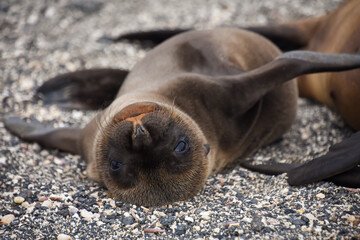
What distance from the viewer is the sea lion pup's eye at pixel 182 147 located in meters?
3.28

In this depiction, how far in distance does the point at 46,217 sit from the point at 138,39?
332 centimetres

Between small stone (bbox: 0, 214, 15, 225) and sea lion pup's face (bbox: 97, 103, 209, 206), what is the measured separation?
0.67 m

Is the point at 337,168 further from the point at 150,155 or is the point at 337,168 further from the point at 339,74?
the point at 339,74

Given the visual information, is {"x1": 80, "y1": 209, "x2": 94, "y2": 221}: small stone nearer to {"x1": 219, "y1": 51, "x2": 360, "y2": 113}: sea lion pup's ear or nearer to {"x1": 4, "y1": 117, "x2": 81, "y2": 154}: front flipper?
{"x1": 4, "y1": 117, "x2": 81, "y2": 154}: front flipper

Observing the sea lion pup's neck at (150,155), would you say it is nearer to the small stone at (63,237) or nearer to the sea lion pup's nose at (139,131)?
the sea lion pup's nose at (139,131)

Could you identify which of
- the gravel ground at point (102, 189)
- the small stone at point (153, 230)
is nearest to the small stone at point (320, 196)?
the gravel ground at point (102, 189)

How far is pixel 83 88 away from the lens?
5383mm

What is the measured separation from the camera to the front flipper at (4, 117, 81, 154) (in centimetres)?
446

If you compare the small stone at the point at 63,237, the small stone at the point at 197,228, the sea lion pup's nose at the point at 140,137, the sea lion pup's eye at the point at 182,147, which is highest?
the sea lion pup's nose at the point at 140,137

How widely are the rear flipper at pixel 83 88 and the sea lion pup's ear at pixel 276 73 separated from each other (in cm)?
167

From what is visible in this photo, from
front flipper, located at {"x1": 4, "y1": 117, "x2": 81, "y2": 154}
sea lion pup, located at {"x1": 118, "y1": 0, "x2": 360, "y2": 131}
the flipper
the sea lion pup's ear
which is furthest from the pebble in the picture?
the flipper

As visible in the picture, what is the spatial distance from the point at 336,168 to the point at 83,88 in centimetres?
310

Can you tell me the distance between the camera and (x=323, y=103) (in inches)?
213

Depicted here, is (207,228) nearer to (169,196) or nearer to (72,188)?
(169,196)
